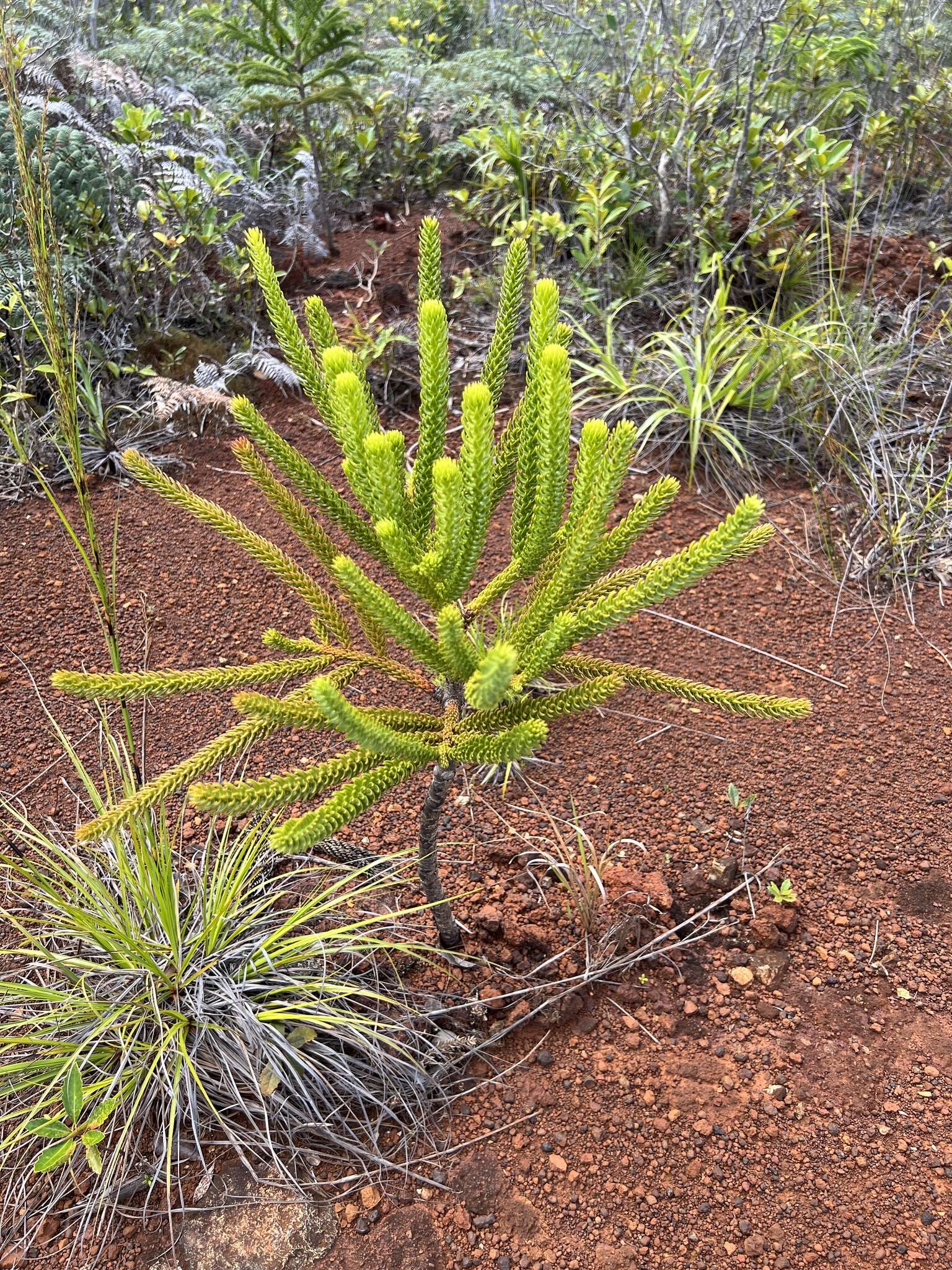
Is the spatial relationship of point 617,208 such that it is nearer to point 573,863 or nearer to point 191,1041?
point 573,863

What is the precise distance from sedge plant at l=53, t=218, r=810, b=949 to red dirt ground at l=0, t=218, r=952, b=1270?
2.04 feet

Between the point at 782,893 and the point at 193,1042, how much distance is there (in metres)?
1.35

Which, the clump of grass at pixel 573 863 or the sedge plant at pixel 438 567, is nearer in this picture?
the sedge plant at pixel 438 567

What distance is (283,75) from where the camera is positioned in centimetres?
468

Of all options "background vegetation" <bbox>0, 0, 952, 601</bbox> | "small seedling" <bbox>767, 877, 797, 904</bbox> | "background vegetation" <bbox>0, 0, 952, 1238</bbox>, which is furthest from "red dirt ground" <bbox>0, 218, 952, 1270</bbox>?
"background vegetation" <bbox>0, 0, 952, 601</bbox>

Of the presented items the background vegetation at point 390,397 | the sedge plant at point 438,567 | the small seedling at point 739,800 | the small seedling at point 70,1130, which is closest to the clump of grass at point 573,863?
the background vegetation at point 390,397

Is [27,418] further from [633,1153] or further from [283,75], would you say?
[633,1153]

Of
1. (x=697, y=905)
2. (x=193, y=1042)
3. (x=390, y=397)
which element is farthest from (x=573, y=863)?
(x=390, y=397)

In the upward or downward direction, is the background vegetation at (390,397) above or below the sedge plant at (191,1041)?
above

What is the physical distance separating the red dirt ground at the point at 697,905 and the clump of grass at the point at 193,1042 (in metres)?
0.12

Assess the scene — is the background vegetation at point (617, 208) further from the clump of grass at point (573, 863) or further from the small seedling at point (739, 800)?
the clump of grass at point (573, 863)

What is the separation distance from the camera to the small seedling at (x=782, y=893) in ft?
6.95

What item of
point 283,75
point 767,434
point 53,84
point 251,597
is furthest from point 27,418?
point 767,434

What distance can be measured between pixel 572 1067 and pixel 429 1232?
0.40m
